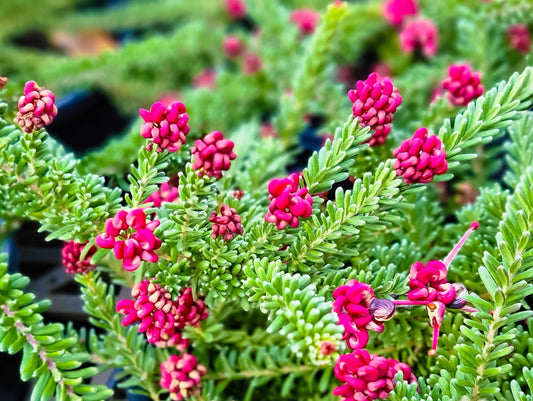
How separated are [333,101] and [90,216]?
0.49 metres

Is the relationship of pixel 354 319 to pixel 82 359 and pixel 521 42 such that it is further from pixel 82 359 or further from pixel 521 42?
pixel 521 42

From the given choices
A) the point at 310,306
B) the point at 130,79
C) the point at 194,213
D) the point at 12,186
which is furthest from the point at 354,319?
the point at 130,79

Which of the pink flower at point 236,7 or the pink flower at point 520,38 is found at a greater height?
the pink flower at point 236,7

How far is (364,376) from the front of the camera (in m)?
0.38

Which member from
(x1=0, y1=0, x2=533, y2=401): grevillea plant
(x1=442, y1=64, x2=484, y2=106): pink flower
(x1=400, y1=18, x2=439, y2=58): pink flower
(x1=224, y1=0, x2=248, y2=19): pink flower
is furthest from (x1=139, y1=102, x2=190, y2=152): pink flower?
(x1=224, y1=0, x2=248, y2=19): pink flower

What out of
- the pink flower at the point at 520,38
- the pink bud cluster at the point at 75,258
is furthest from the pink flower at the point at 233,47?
the pink bud cluster at the point at 75,258

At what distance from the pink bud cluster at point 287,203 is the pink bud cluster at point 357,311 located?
63 millimetres

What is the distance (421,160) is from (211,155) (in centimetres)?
16

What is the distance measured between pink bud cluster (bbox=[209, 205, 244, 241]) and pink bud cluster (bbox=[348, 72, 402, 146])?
126 mm

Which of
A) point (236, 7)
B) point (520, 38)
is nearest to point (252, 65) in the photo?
point (236, 7)

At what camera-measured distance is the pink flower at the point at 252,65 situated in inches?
40.5

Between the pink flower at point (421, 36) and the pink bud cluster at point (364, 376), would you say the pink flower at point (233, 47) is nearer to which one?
the pink flower at point (421, 36)

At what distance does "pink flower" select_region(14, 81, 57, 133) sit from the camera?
0.43 m

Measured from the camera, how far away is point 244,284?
42 centimetres
